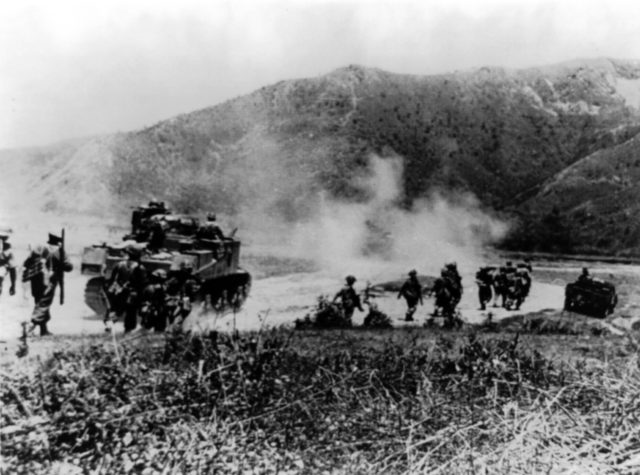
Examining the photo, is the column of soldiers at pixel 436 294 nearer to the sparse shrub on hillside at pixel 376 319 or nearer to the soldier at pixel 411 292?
the soldier at pixel 411 292

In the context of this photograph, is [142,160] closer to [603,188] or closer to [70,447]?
[70,447]

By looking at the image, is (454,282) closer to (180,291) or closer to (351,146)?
(351,146)

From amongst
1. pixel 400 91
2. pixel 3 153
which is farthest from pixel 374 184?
pixel 3 153

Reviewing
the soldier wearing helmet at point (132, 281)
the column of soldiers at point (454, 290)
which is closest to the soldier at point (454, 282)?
the column of soldiers at point (454, 290)

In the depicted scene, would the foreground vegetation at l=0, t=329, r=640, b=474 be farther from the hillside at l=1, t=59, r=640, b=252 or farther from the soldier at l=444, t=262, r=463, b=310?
the hillside at l=1, t=59, r=640, b=252

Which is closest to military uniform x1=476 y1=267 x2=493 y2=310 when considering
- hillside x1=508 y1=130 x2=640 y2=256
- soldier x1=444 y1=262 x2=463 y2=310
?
soldier x1=444 y1=262 x2=463 y2=310

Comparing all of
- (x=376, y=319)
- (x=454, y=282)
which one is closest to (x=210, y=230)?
(x=376, y=319)
